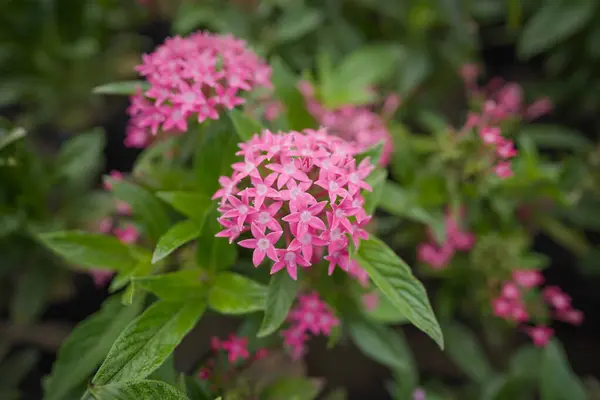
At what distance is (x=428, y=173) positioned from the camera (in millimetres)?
1184

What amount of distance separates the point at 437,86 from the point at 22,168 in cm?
124

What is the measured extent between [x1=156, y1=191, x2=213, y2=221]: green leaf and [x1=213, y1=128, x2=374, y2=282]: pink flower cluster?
110mm

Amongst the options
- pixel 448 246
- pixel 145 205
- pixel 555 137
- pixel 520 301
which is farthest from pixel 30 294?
pixel 555 137

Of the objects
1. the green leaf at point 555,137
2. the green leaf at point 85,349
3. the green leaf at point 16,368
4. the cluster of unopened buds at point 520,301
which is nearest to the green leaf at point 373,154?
the green leaf at point 85,349

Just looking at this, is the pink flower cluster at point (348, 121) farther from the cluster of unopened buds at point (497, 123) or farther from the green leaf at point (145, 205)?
the green leaf at point (145, 205)

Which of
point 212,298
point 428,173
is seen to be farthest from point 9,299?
point 428,173

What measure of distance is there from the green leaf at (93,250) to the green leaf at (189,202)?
5.5 inches

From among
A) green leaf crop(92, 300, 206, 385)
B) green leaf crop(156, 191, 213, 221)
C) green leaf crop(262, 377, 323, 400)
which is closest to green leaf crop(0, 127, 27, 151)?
green leaf crop(156, 191, 213, 221)

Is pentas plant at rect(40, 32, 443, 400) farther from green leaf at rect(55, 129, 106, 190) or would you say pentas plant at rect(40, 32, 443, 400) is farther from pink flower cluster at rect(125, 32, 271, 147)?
green leaf at rect(55, 129, 106, 190)

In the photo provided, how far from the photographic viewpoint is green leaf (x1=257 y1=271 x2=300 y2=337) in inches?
→ 27.3

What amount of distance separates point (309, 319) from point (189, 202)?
0.99 ft

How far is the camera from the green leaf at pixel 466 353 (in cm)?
132

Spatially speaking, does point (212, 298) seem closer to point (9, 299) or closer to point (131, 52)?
point (9, 299)

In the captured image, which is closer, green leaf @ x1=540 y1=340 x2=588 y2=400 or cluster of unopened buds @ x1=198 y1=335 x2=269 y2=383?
cluster of unopened buds @ x1=198 y1=335 x2=269 y2=383
